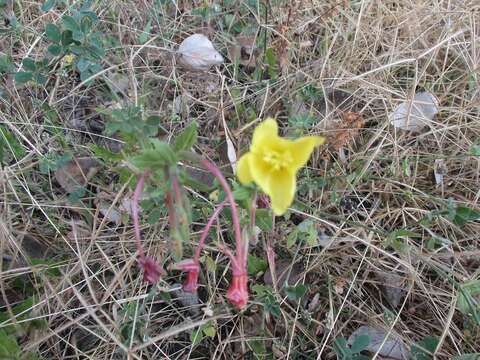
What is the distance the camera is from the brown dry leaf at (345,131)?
2.18 meters

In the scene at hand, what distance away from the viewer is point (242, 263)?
1.37 m

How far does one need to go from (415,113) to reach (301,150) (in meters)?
1.23

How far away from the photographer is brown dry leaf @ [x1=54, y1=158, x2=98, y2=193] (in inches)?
85.9

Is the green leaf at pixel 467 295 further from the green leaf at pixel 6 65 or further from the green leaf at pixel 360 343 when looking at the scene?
the green leaf at pixel 6 65

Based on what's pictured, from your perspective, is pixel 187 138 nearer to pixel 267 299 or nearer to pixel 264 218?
pixel 264 218

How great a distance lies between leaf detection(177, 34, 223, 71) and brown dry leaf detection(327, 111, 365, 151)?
608 millimetres

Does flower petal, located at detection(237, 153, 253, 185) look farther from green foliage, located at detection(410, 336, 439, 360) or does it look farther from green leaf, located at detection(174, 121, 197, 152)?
green foliage, located at detection(410, 336, 439, 360)

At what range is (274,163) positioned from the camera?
138cm

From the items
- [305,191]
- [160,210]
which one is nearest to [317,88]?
[305,191]

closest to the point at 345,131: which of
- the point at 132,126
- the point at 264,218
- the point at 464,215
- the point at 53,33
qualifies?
the point at 464,215

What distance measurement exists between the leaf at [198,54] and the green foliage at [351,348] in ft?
4.23

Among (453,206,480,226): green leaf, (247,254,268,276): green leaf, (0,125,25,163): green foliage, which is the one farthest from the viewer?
(0,125,25,163): green foliage

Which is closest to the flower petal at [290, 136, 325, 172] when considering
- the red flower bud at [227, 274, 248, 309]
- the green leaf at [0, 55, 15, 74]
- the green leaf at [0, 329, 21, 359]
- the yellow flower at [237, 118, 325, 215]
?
the yellow flower at [237, 118, 325, 215]

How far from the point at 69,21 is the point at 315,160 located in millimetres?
1049
